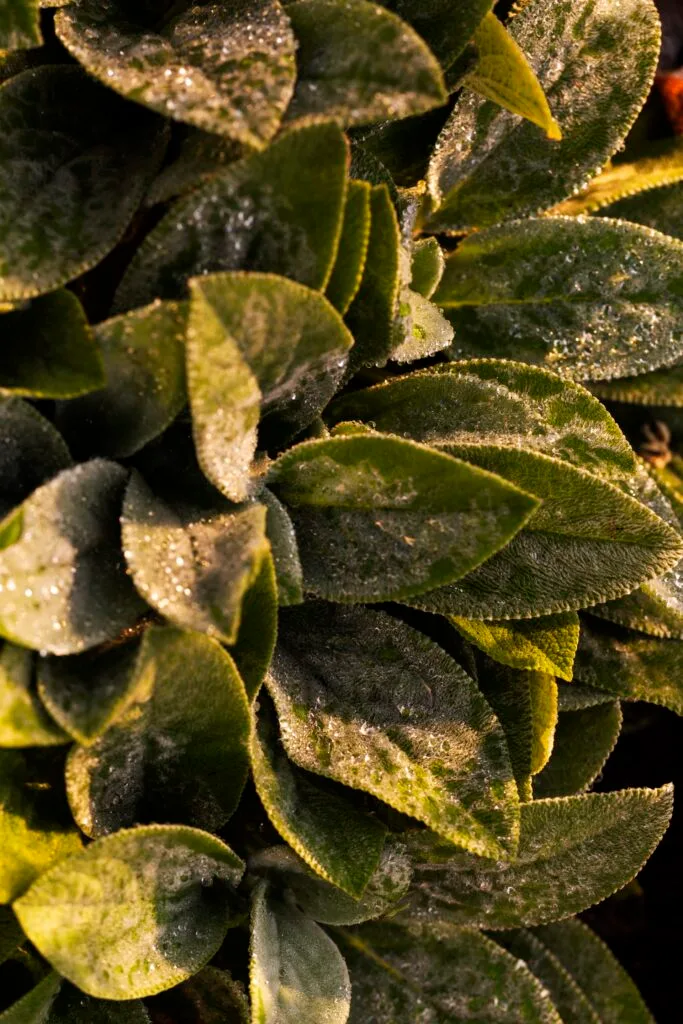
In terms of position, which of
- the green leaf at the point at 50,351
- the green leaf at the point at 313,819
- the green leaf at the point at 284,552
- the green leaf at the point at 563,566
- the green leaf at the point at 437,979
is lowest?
the green leaf at the point at 437,979

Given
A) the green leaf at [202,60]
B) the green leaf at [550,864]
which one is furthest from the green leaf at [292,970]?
the green leaf at [202,60]

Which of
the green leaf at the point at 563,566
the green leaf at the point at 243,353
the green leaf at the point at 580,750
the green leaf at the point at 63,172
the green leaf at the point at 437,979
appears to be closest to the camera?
the green leaf at the point at 243,353

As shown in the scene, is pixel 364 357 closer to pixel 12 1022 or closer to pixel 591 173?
pixel 591 173

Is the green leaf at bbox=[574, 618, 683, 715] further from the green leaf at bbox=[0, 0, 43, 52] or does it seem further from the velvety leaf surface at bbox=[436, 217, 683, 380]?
the green leaf at bbox=[0, 0, 43, 52]

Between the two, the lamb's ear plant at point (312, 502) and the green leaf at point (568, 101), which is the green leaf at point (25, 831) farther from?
the green leaf at point (568, 101)

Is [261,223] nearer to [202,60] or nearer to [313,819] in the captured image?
[202,60]

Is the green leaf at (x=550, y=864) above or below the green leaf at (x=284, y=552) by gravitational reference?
below

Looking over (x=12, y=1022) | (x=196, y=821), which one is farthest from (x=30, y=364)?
(x=12, y=1022)
